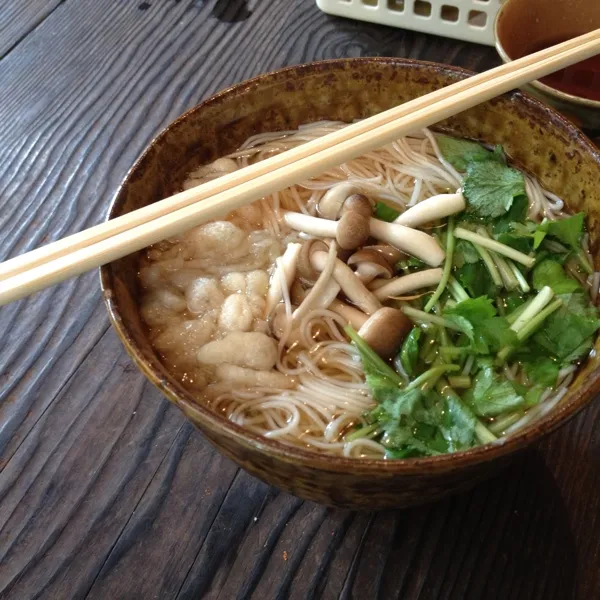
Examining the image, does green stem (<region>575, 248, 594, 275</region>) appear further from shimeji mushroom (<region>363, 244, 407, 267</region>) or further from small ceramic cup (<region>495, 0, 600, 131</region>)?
small ceramic cup (<region>495, 0, 600, 131</region>)

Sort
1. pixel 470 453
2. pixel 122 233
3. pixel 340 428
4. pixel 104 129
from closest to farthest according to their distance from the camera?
pixel 470 453, pixel 122 233, pixel 340 428, pixel 104 129

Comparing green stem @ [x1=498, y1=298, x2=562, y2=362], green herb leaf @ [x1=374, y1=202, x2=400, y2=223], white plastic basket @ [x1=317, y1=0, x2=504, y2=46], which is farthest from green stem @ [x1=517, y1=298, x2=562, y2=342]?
white plastic basket @ [x1=317, y1=0, x2=504, y2=46]

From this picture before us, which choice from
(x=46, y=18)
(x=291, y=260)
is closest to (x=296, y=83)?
(x=291, y=260)

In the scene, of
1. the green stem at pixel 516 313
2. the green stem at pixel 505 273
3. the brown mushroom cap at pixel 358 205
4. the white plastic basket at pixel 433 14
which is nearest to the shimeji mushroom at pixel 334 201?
the brown mushroom cap at pixel 358 205

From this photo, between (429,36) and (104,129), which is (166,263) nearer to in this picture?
(104,129)

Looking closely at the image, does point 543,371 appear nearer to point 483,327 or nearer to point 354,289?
point 483,327

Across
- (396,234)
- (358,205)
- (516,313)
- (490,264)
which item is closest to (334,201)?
(358,205)
